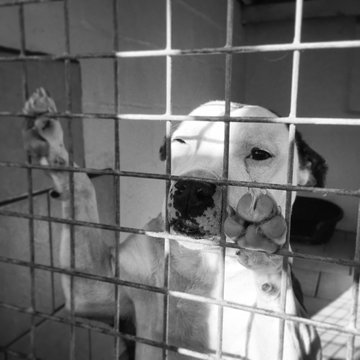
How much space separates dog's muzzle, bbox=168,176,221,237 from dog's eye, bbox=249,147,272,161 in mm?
437

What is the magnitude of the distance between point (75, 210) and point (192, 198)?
1.89 ft

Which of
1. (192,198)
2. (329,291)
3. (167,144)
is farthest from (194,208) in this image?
(329,291)

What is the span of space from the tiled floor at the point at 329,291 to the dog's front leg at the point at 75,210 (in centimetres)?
188

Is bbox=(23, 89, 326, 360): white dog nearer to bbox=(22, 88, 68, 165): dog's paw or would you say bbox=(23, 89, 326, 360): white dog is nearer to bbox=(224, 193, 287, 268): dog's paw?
A: bbox=(22, 88, 68, 165): dog's paw

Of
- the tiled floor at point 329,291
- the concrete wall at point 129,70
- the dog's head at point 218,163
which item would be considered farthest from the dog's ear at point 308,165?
the tiled floor at point 329,291

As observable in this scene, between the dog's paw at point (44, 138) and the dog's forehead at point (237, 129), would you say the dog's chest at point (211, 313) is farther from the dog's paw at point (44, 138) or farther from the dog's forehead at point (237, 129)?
the dog's paw at point (44, 138)

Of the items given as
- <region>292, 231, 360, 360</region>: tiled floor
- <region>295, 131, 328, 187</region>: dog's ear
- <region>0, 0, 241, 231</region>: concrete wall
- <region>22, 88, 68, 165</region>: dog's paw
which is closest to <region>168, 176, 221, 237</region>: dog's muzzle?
<region>22, 88, 68, 165</region>: dog's paw

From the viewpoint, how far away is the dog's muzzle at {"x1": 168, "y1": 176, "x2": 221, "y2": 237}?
103 cm

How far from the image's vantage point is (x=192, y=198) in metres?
1.03

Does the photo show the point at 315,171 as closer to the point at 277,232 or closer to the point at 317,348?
the point at 317,348

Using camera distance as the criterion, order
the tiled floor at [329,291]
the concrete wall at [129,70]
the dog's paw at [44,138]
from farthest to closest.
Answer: the tiled floor at [329,291], the concrete wall at [129,70], the dog's paw at [44,138]

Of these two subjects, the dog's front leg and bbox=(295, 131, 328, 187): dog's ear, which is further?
bbox=(295, 131, 328, 187): dog's ear

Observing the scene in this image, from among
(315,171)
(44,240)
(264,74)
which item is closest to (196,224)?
(315,171)

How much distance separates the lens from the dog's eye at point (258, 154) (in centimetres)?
146
